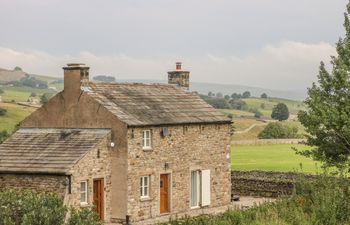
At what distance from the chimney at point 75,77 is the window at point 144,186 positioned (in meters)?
4.96

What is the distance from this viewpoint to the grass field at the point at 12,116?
100125 mm

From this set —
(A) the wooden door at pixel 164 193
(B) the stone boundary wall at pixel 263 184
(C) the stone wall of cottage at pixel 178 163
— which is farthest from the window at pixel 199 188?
(B) the stone boundary wall at pixel 263 184

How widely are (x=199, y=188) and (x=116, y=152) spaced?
21.2 ft

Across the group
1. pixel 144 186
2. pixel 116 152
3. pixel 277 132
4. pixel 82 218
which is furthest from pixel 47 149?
pixel 277 132

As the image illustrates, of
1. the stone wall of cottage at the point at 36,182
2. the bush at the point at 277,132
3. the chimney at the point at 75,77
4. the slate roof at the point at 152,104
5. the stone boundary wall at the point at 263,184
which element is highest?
the chimney at the point at 75,77

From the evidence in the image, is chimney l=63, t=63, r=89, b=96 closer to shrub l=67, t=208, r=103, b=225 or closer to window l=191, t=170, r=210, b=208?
window l=191, t=170, r=210, b=208

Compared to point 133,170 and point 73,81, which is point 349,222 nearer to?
point 133,170

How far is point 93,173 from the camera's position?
3092 centimetres

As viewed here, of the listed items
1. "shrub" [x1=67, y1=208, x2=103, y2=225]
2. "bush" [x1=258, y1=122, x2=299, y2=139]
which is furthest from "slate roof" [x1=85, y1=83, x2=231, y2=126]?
"bush" [x1=258, y1=122, x2=299, y2=139]

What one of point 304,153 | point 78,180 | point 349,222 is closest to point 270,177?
point 304,153

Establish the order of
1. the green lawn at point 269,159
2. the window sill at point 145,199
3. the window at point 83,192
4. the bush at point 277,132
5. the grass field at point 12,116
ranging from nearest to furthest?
the window at point 83,192
the window sill at point 145,199
the green lawn at point 269,159
the grass field at point 12,116
the bush at point 277,132

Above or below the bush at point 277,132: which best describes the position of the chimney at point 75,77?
above

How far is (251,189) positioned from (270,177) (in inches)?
71.8

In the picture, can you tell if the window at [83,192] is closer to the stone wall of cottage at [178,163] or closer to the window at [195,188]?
the stone wall of cottage at [178,163]
